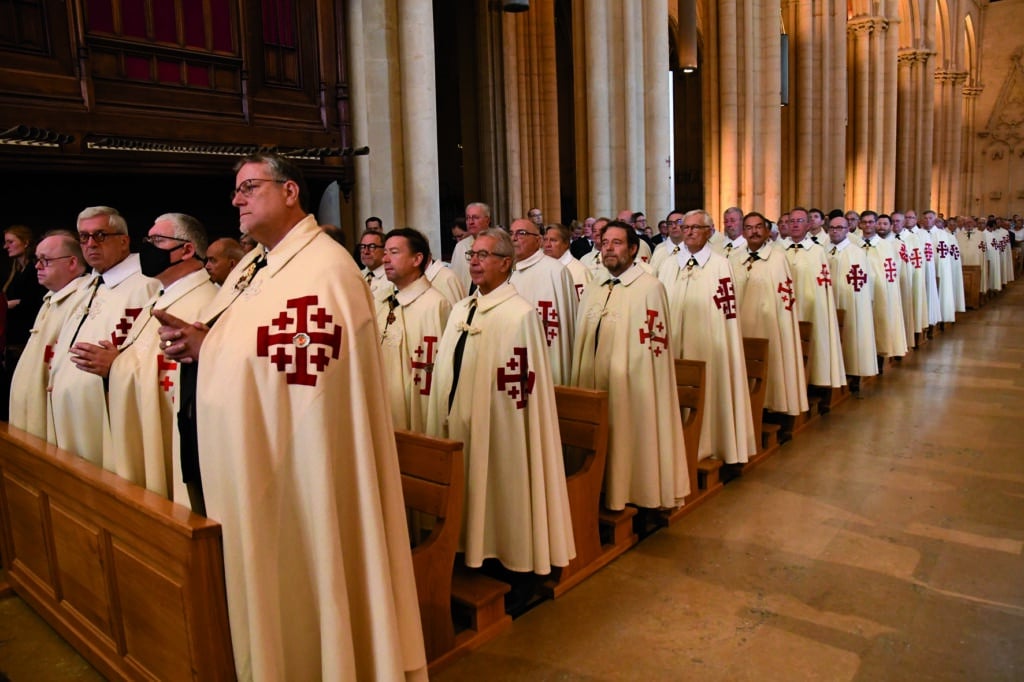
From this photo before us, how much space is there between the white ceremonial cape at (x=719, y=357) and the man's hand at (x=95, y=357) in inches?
164

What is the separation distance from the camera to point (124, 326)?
162 inches

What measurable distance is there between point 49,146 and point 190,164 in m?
1.11

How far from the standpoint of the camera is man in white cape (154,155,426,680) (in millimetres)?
2502

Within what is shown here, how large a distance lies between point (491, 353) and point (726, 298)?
108 inches

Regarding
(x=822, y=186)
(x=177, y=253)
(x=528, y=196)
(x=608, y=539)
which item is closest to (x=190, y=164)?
(x=177, y=253)

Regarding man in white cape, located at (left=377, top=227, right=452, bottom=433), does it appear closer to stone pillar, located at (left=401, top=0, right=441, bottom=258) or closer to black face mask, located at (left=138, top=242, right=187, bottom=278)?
black face mask, located at (left=138, top=242, right=187, bottom=278)

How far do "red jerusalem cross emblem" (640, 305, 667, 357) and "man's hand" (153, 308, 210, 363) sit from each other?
117 inches

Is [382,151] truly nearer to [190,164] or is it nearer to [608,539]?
[190,164]

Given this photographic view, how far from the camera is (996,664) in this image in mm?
3510

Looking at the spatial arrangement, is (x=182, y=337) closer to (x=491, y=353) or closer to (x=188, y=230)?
(x=188, y=230)

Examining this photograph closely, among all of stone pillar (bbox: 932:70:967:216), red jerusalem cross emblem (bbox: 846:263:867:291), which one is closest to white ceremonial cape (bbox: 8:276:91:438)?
red jerusalem cross emblem (bbox: 846:263:867:291)

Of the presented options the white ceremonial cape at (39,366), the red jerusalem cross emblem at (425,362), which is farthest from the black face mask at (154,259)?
the red jerusalem cross emblem at (425,362)

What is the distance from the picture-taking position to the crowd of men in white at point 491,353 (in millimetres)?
3658

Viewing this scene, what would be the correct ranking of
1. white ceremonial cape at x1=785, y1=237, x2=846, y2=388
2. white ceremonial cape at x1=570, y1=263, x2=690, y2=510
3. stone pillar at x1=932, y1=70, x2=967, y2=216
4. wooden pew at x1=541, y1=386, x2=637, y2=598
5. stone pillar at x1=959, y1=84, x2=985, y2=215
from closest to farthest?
wooden pew at x1=541, y1=386, x2=637, y2=598
white ceremonial cape at x1=570, y1=263, x2=690, y2=510
white ceremonial cape at x1=785, y1=237, x2=846, y2=388
stone pillar at x1=932, y1=70, x2=967, y2=216
stone pillar at x1=959, y1=84, x2=985, y2=215
